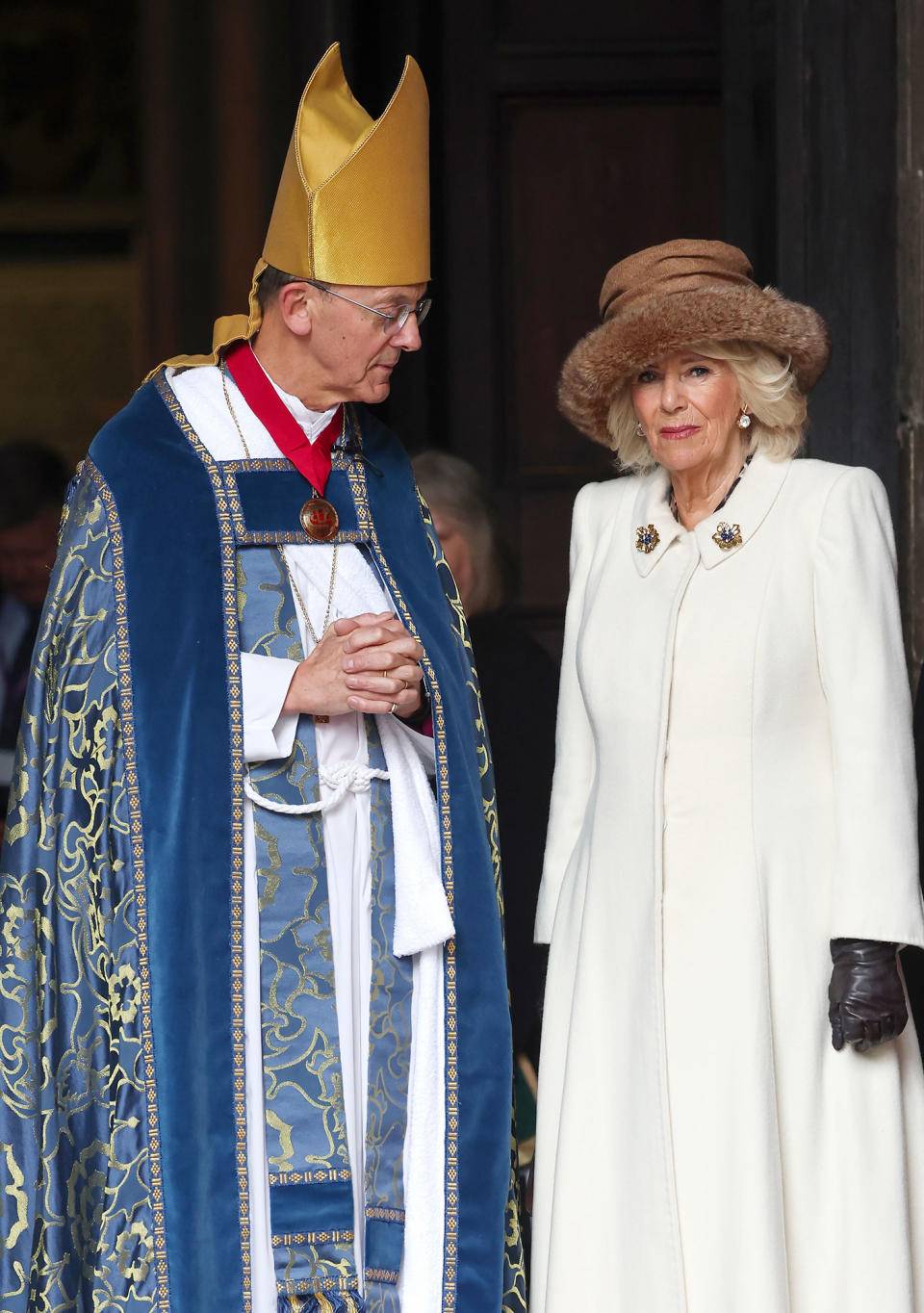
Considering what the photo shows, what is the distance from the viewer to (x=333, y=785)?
3109mm

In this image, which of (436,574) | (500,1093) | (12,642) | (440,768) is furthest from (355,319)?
(12,642)

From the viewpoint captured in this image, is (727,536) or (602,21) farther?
(602,21)

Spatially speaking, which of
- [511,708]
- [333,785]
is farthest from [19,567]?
[333,785]

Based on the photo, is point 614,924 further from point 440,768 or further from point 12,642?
point 12,642

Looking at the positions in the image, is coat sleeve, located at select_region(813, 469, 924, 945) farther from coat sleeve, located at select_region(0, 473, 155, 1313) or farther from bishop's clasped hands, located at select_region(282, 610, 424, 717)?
coat sleeve, located at select_region(0, 473, 155, 1313)

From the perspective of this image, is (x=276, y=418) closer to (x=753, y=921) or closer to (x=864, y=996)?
(x=753, y=921)

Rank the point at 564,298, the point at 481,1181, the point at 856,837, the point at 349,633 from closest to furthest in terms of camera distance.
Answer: the point at 856,837 → the point at 349,633 → the point at 481,1181 → the point at 564,298

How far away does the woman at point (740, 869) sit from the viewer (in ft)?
9.19

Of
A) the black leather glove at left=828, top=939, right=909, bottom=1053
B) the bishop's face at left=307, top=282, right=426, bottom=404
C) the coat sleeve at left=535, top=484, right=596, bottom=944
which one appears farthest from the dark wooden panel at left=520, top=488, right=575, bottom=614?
the black leather glove at left=828, top=939, right=909, bottom=1053

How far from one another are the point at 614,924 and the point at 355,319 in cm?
100

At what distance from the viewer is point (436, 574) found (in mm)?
3279

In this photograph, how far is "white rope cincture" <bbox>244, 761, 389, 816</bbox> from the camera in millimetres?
3062

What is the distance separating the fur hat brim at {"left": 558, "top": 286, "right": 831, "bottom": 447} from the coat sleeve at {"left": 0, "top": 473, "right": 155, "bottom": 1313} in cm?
81

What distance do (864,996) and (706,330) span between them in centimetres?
96
